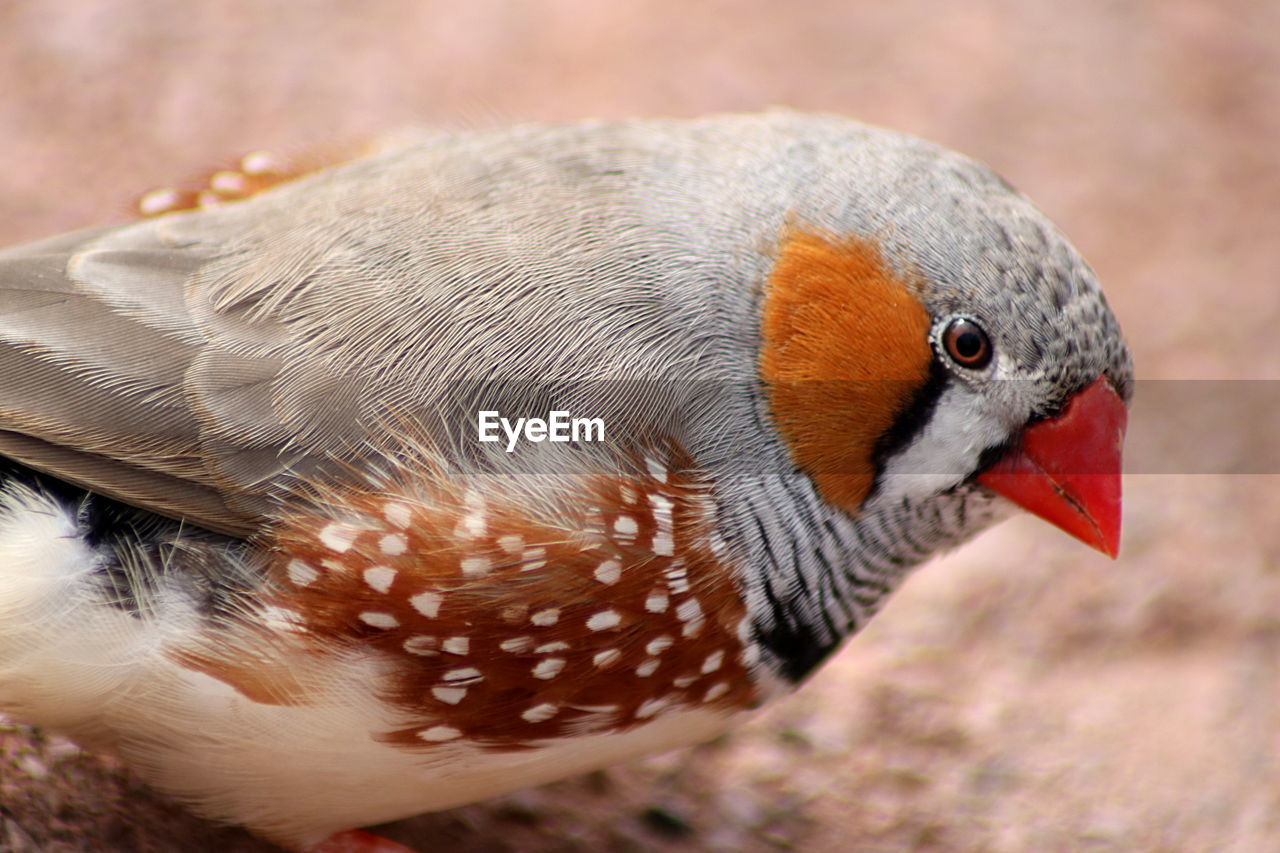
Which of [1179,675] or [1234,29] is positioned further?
[1234,29]

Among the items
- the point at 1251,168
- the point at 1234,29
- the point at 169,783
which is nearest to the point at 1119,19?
the point at 1234,29

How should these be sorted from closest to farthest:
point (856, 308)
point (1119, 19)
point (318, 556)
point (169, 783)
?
point (318, 556), point (856, 308), point (169, 783), point (1119, 19)

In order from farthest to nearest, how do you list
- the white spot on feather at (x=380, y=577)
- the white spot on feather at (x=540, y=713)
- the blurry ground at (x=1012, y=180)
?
the blurry ground at (x=1012, y=180), the white spot on feather at (x=540, y=713), the white spot on feather at (x=380, y=577)

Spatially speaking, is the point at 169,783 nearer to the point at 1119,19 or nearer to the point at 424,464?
the point at 424,464

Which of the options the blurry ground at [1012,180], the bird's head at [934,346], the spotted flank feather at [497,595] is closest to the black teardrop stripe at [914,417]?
the bird's head at [934,346]

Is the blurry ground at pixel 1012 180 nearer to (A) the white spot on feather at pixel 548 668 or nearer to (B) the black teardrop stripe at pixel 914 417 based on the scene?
(A) the white spot on feather at pixel 548 668

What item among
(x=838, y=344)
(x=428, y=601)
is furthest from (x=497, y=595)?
(x=838, y=344)

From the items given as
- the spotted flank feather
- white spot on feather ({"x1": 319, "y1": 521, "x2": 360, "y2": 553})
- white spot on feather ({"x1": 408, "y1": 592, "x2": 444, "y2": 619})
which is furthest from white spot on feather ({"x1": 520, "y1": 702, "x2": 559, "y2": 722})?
white spot on feather ({"x1": 319, "y1": 521, "x2": 360, "y2": 553})
